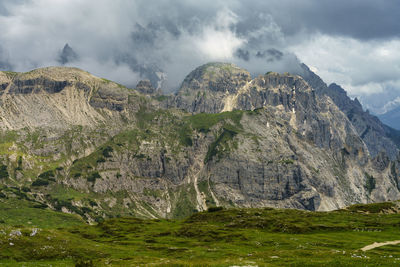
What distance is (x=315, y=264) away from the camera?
50.2 metres

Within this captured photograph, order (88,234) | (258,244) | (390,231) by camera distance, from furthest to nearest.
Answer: (88,234)
(390,231)
(258,244)

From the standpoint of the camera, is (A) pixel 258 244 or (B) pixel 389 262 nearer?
(B) pixel 389 262

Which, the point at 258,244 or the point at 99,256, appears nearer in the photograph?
the point at 99,256

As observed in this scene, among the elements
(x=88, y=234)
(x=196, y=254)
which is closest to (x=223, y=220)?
(x=88, y=234)

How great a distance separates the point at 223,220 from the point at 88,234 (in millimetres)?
68757

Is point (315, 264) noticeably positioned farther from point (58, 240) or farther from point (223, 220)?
point (223, 220)

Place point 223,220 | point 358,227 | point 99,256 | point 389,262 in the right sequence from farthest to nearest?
1. point 223,220
2. point 358,227
3. point 99,256
4. point 389,262

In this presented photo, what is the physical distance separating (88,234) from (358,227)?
100943mm

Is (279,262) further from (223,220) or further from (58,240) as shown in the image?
(223,220)

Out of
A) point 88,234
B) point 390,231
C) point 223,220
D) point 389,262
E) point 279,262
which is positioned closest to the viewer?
point 389,262

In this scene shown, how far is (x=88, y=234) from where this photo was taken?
137 meters

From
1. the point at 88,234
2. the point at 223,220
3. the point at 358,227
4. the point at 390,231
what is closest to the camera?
the point at 390,231

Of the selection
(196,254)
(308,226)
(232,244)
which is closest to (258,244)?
(232,244)

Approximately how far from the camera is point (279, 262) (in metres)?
56.2
